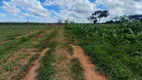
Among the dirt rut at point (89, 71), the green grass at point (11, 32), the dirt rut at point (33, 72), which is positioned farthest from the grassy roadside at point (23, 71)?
the green grass at point (11, 32)

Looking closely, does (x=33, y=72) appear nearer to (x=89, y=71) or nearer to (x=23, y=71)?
(x=23, y=71)

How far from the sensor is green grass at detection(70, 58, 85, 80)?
583 cm

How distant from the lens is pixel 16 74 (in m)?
6.02

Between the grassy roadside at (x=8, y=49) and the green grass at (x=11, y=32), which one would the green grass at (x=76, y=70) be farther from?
the green grass at (x=11, y=32)

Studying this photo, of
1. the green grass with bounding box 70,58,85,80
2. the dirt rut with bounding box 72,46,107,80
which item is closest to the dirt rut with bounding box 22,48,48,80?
the green grass with bounding box 70,58,85,80

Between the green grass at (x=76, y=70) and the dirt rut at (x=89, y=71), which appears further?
the dirt rut at (x=89, y=71)

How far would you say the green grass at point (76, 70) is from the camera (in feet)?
19.1

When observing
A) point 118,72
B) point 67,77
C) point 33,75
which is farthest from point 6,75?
point 118,72

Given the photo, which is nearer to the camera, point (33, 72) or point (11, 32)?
point (33, 72)

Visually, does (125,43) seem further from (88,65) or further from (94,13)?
(94,13)

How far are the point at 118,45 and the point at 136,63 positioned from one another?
3.55 m

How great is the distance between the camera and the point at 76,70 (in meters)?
6.51

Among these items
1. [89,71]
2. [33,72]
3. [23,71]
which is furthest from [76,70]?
[23,71]

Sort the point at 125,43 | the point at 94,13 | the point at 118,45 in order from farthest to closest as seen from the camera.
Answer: the point at 94,13 < the point at 125,43 < the point at 118,45
